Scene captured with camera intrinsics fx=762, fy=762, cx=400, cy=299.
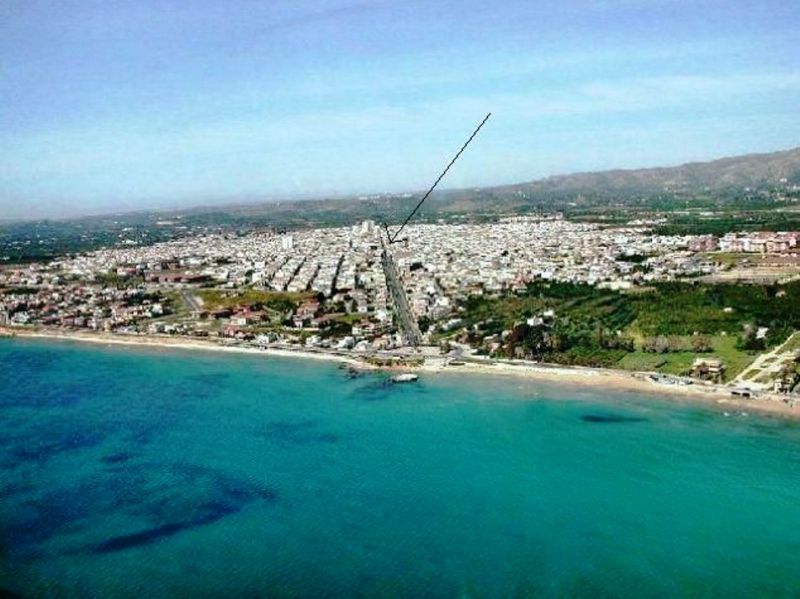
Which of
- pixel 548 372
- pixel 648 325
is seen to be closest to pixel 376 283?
pixel 648 325

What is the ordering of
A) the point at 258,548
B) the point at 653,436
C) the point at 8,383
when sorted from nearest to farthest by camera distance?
the point at 258,548
the point at 653,436
the point at 8,383

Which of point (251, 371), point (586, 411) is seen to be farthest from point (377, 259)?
point (586, 411)

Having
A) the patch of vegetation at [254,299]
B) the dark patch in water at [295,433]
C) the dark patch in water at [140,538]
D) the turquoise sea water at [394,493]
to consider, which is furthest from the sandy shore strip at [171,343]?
the dark patch in water at [140,538]

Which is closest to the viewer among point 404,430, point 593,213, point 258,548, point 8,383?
point 258,548

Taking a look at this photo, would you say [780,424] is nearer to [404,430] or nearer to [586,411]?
[586,411]

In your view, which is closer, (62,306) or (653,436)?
(653,436)
